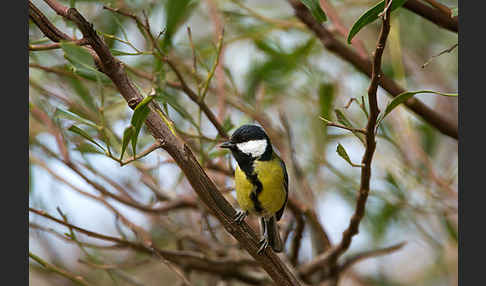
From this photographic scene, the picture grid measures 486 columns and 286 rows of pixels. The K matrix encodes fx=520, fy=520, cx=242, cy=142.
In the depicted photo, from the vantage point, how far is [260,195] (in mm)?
1162

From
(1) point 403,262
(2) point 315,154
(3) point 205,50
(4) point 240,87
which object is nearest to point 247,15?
(3) point 205,50

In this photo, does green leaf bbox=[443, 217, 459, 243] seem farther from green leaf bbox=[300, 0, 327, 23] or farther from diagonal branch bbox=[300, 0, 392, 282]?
green leaf bbox=[300, 0, 327, 23]

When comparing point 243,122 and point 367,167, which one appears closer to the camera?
point 367,167

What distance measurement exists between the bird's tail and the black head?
16 cm

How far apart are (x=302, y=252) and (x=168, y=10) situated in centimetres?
81

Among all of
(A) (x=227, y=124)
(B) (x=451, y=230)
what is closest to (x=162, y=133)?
(A) (x=227, y=124)

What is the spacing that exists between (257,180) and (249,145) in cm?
8

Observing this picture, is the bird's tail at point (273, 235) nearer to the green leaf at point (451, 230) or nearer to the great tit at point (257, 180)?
the great tit at point (257, 180)

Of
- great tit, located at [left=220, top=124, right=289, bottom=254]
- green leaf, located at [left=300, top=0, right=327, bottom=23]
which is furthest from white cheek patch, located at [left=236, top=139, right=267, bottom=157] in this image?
green leaf, located at [left=300, top=0, right=327, bottom=23]

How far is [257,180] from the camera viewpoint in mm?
1172

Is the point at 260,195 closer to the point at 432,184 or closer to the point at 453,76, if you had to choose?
the point at 432,184

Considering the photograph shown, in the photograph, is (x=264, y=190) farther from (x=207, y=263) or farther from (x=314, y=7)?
(x=314, y=7)

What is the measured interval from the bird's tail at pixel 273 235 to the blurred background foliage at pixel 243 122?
0.12 feet

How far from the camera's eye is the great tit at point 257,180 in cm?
116
